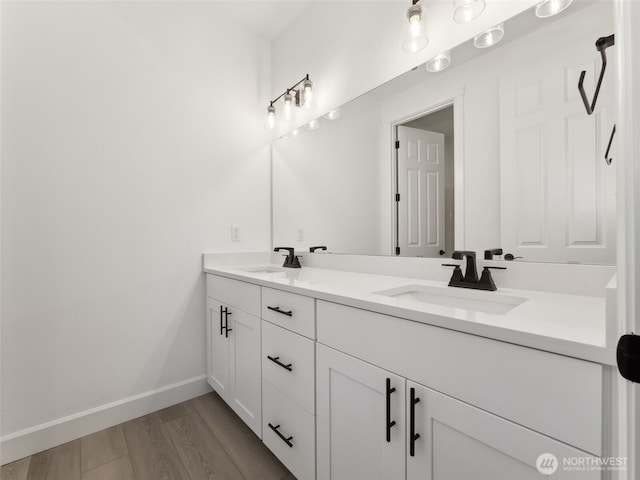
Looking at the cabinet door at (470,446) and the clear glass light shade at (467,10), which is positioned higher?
the clear glass light shade at (467,10)

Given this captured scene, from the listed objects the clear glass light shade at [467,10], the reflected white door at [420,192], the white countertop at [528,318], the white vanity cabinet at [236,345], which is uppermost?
the clear glass light shade at [467,10]

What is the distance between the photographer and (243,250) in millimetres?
2240

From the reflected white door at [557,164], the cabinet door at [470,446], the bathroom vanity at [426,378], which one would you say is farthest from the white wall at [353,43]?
the cabinet door at [470,446]

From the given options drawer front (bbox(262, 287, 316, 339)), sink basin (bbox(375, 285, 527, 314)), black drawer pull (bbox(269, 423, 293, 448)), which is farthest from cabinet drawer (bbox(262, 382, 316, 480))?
sink basin (bbox(375, 285, 527, 314))

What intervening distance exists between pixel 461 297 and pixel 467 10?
110 centimetres

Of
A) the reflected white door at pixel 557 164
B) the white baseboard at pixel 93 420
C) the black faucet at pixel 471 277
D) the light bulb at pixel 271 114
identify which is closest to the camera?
the reflected white door at pixel 557 164

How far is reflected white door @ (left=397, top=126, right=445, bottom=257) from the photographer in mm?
1341

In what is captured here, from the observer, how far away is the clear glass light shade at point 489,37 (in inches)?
44.2

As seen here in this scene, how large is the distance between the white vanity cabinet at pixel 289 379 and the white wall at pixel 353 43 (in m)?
1.22

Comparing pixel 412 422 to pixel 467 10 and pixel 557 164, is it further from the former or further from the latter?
pixel 467 10

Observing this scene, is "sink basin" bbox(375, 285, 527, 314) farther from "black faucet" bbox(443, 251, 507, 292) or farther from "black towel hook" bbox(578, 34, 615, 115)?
"black towel hook" bbox(578, 34, 615, 115)

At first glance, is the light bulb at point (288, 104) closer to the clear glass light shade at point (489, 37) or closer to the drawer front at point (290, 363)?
the clear glass light shade at point (489, 37)

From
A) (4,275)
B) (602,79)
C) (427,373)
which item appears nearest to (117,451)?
(4,275)

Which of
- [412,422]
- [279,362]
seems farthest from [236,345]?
[412,422]
